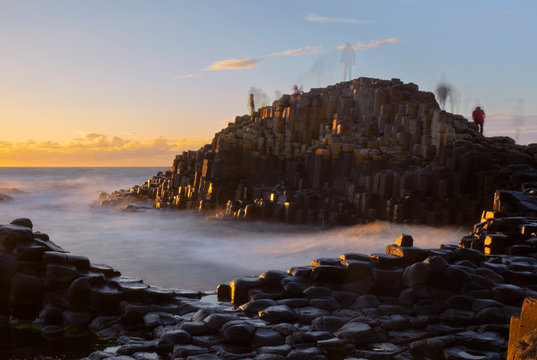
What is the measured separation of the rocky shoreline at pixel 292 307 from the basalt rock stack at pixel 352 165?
1194 centimetres

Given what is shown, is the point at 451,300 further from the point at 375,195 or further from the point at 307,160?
the point at 307,160

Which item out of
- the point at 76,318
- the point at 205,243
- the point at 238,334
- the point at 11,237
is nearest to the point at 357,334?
the point at 238,334

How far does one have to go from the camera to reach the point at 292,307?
9.52 m

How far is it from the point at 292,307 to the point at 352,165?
20.7 metres

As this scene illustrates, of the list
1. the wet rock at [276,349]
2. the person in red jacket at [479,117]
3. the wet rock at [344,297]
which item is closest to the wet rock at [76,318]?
the wet rock at [276,349]

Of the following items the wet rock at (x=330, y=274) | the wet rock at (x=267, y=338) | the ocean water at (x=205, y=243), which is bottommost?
the ocean water at (x=205, y=243)

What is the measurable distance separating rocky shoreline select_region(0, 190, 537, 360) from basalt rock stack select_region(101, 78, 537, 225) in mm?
11935

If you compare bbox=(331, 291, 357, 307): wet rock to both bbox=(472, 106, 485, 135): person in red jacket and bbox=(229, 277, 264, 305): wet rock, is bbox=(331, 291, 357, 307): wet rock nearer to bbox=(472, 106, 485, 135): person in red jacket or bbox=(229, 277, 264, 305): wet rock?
bbox=(229, 277, 264, 305): wet rock

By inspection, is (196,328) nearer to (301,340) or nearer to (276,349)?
(276,349)

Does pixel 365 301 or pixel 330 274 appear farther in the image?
pixel 330 274

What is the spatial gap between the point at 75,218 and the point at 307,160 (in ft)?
62.8

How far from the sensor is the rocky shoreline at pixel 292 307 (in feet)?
25.3

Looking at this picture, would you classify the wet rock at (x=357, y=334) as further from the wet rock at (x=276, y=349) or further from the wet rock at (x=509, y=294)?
the wet rock at (x=509, y=294)

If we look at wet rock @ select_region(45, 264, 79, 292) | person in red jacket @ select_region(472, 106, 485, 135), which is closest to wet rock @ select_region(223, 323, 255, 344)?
wet rock @ select_region(45, 264, 79, 292)
